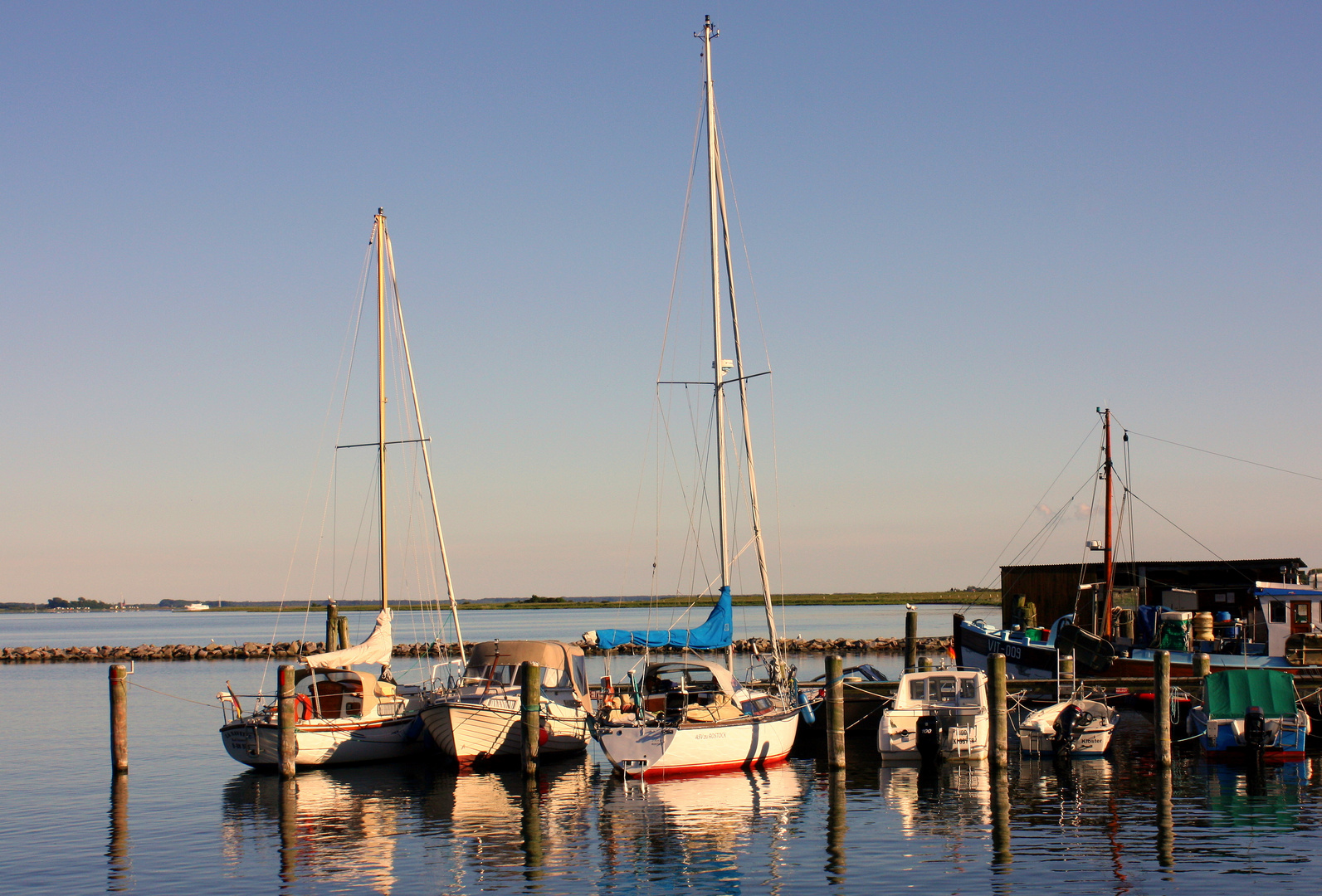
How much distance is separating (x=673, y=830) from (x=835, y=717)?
25.0 ft

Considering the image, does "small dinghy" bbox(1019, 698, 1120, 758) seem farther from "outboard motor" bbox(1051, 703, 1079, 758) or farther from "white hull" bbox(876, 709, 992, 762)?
"white hull" bbox(876, 709, 992, 762)

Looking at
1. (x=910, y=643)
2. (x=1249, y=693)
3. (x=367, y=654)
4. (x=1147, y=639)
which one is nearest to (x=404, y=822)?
(x=367, y=654)

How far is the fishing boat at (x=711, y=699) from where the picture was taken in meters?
29.0

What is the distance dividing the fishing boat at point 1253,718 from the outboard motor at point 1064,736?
3398 millimetres

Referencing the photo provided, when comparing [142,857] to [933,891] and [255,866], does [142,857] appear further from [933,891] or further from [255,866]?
[933,891]

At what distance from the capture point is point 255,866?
2200 centimetres

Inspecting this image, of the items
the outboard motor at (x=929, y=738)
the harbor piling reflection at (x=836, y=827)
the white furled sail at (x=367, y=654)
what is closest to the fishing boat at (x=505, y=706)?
the white furled sail at (x=367, y=654)

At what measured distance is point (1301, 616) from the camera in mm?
39438

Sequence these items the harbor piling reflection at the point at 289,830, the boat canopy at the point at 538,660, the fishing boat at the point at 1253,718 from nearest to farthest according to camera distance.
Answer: the harbor piling reflection at the point at 289,830 → the fishing boat at the point at 1253,718 → the boat canopy at the point at 538,660

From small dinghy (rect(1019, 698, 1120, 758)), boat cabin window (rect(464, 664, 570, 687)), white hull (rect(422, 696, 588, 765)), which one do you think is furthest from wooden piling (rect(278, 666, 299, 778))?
small dinghy (rect(1019, 698, 1120, 758))

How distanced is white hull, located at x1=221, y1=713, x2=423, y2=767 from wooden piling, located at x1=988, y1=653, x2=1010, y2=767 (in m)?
15.6

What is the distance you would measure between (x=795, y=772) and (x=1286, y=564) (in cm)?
2827

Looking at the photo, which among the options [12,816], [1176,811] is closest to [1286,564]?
[1176,811]

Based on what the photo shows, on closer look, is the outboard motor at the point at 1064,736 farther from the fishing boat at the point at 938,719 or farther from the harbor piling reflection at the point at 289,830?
the harbor piling reflection at the point at 289,830
